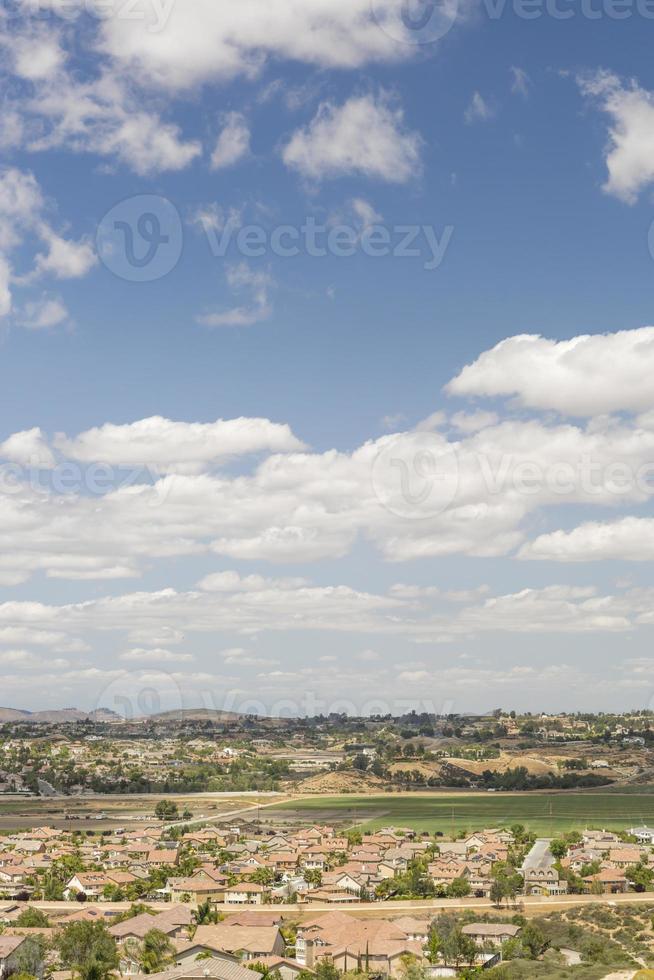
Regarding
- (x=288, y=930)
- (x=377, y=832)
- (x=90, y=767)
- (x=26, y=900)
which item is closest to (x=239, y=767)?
(x=90, y=767)

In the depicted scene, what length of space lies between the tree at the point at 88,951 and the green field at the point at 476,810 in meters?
52.0

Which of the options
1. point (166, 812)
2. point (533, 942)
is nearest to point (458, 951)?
point (533, 942)

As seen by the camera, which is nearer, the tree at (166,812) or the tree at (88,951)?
the tree at (88,951)

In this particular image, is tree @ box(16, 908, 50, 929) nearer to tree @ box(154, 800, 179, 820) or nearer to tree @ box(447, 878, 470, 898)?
tree @ box(447, 878, 470, 898)

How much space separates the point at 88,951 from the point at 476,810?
77.5 meters

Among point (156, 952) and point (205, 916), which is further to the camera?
Answer: point (205, 916)

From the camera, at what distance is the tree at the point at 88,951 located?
4309cm

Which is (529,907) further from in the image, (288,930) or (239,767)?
(239,767)

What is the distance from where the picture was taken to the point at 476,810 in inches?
4606

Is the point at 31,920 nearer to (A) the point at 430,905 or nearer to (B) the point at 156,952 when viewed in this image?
(B) the point at 156,952

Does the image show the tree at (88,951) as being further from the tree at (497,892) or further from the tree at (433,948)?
the tree at (497,892)

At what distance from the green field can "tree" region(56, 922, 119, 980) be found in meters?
52.0

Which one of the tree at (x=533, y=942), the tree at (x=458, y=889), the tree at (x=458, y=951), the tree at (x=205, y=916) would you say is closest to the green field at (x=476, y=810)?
the tree at (x=458, y=889)

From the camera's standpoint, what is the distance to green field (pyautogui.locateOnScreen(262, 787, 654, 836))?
101 meters
